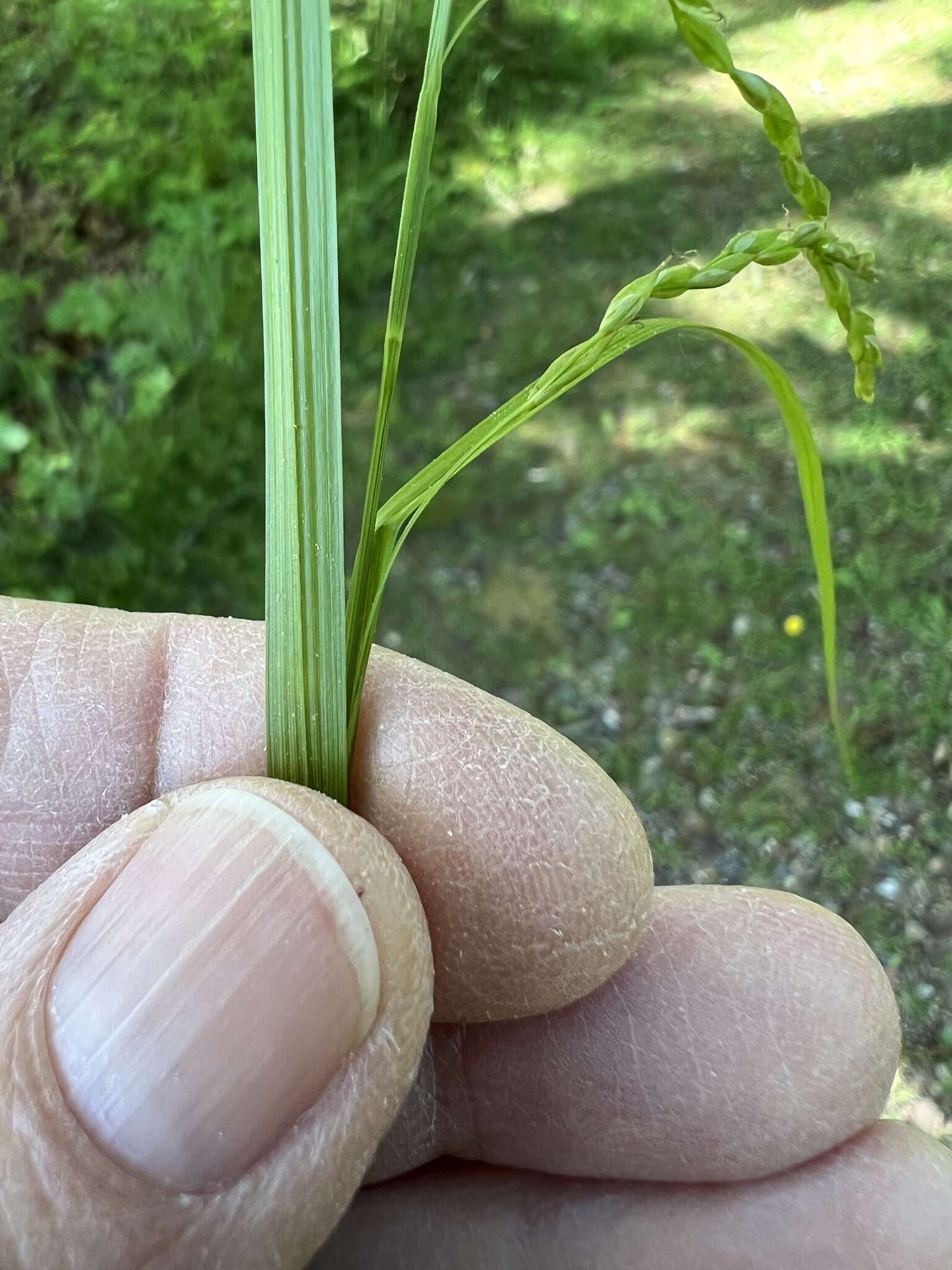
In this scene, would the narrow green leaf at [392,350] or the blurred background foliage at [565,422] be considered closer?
the narrow green leaf at [392,350]

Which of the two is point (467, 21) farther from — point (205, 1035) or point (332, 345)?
point (205, 1035)

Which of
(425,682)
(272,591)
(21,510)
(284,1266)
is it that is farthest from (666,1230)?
(21,510)

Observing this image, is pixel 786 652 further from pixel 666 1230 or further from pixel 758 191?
pixel 758 191

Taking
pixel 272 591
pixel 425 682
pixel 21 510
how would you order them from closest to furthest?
pixel 272 591
pixel 425 682
pixel 21 510

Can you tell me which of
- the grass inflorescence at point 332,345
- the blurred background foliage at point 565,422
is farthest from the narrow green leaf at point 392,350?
the blurred background foliage at point 565,422

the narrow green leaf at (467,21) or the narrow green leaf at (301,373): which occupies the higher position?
the narrow green leaf at (467,21)

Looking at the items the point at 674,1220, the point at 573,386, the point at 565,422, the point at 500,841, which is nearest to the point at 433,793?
the point at 500,841

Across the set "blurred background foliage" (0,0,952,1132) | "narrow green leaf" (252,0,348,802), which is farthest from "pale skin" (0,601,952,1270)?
"blurred background foliage" (0,0,952,1132)

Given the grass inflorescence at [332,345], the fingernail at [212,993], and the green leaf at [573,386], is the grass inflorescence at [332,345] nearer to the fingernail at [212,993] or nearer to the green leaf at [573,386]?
the green leaf at [573,386]
